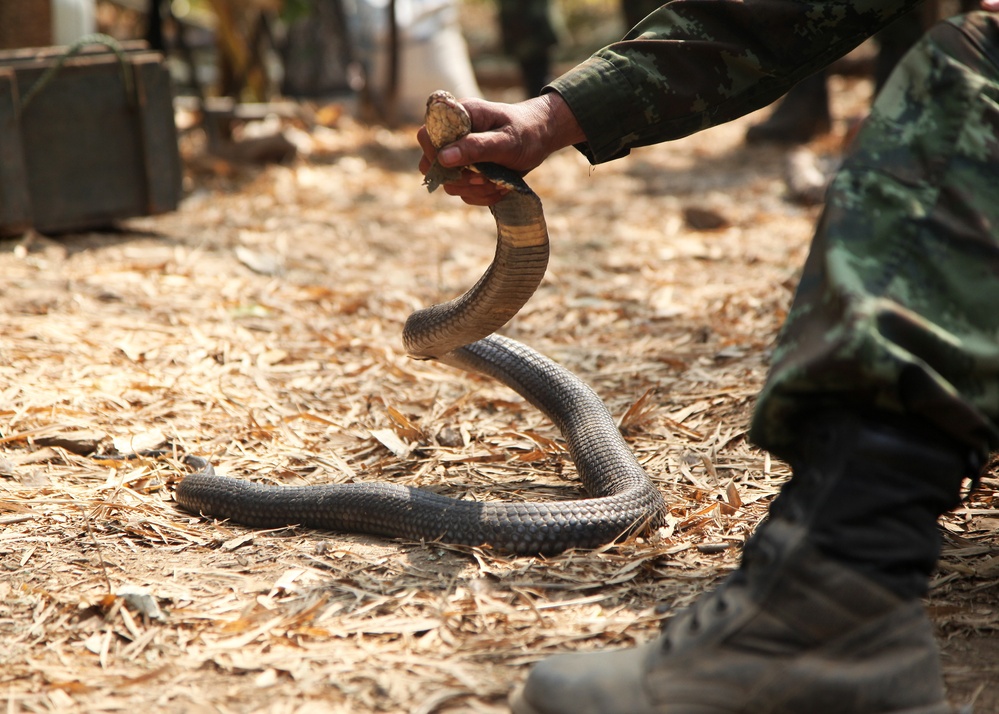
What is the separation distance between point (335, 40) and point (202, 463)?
8.66m

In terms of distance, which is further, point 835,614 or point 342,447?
point 342,447

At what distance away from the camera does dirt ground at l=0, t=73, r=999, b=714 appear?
1905mm

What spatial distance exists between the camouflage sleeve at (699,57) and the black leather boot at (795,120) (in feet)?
22.7

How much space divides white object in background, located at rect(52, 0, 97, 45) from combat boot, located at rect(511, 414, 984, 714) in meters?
6.35

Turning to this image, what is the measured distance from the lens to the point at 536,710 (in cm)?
164

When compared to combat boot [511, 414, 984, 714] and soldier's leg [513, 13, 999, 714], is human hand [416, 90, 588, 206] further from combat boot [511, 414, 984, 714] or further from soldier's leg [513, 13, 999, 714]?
combat boot [511, 414, 984, 714]

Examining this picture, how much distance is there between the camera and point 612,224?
21.0ft

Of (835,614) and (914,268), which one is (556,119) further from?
(835,614)

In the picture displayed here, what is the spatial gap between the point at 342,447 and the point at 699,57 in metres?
1.62

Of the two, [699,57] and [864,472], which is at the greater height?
[699,57]

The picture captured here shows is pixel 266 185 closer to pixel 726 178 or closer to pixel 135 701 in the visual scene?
pixel 726 178

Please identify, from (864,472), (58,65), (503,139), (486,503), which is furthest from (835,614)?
(58,65)

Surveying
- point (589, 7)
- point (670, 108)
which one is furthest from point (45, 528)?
point (589, 7)

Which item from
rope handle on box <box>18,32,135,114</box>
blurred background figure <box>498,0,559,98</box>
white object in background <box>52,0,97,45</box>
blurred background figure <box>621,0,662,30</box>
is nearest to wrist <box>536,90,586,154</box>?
rope handle on box <box>18,32,135,114</box>
